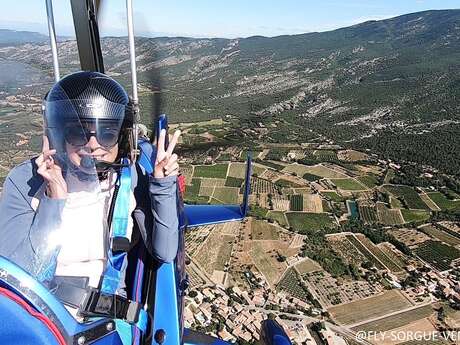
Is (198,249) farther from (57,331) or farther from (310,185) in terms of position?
(57,331)

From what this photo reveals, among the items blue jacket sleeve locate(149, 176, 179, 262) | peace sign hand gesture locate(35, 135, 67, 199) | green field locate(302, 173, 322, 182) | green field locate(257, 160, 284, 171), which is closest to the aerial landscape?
green field locate(302, 173, 322, 182)

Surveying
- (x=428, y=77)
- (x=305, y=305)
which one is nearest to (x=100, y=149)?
(x=305, y=305)

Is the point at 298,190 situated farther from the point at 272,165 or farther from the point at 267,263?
the point at 267,263

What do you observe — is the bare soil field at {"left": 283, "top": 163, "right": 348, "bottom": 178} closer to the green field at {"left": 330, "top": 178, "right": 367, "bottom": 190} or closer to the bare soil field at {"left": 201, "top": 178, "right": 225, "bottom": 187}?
the green field at {"left": 330, "top": 178, "right": 367, "bottom": 190}

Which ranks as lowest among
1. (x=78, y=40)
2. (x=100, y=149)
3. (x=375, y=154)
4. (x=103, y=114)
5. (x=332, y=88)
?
(x=375, y=154)

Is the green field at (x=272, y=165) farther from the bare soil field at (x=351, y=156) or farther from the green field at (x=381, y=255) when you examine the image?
the green field at (x=381, y=255)

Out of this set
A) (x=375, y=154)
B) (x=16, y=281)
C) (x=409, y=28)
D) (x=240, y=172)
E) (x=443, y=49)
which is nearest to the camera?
(x=16, y=281)
